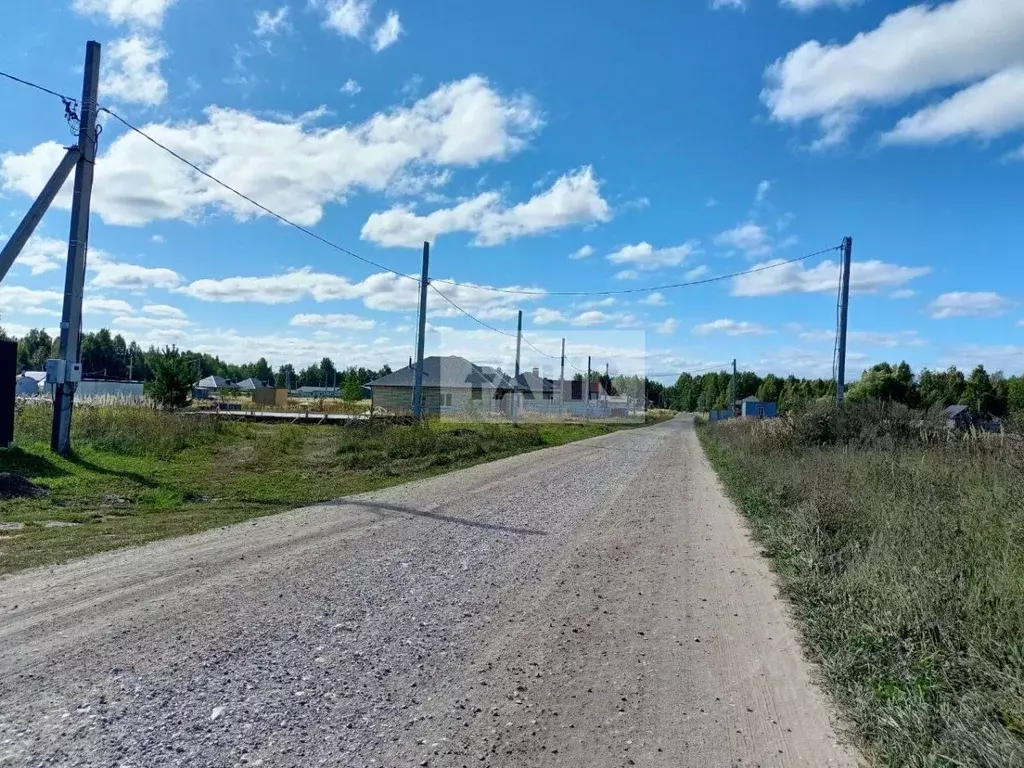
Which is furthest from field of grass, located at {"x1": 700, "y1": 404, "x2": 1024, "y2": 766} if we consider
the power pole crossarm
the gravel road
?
the power pole crossarm

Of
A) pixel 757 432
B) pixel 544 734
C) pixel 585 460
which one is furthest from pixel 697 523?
pixel 757 432

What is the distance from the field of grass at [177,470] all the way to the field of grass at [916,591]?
6.71 meters

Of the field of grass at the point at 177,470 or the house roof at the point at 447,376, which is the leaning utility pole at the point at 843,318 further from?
the house roof at the point at 447,376

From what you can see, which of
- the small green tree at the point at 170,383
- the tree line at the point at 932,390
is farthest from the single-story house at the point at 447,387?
the tree line at the point at 932,390

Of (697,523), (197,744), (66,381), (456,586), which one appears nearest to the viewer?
(197,744)

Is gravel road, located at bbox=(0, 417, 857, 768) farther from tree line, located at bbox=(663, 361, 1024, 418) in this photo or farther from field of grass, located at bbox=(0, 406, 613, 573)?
tree line, located at bbox=(663, 361, 1024, 418)

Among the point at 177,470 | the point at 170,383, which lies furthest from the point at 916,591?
the point at 170,383

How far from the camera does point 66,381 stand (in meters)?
13.3

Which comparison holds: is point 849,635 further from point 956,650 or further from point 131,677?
point 131,677

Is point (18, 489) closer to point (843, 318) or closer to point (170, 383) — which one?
point (843, 318)

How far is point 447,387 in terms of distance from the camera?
5047cm

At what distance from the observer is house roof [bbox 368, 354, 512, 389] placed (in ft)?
165

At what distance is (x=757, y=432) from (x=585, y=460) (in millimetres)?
5338

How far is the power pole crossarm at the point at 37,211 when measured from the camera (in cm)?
1156
